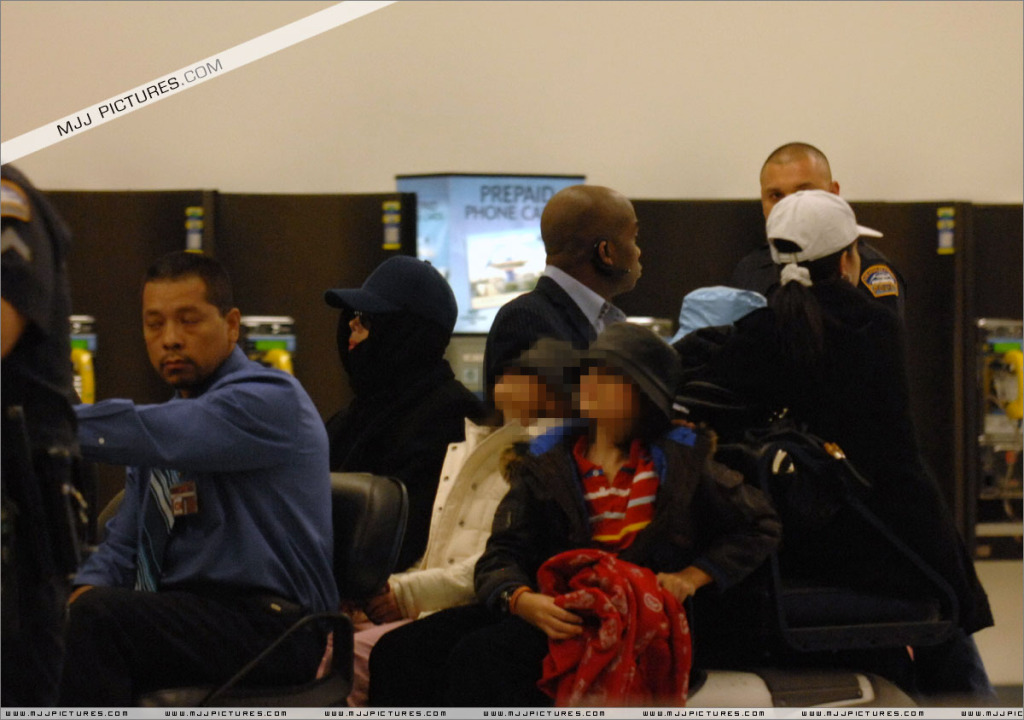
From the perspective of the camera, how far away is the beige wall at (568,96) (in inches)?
187

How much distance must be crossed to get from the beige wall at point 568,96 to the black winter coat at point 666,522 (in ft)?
9.65

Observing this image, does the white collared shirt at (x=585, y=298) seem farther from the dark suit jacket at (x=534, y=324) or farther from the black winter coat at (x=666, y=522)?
the black winter coat at (x=666, y=522)

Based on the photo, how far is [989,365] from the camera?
4555mm

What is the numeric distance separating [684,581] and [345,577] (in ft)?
2.22

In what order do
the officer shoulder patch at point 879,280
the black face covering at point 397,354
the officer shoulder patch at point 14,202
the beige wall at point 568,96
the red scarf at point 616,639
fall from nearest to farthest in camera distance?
the officer shoulder patch at point 14,202 < the red scarf at point 616,639 < the officer shoulder patch at point 879,280 < the black face covering at point 397,354 < the beige wall at point 568,96

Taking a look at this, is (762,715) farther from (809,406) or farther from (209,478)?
Result: (209,478)

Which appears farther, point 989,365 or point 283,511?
point 989,365

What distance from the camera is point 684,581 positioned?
201 cm

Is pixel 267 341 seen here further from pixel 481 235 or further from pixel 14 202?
pixel 14 202

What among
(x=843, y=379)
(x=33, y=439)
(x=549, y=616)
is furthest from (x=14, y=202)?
(x=843, y=379)

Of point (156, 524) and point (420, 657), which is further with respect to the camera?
point (420, 657)

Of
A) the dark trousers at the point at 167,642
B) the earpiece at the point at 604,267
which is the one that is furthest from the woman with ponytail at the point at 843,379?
the dark trousers at the point at 167,642

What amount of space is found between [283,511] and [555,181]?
2702 mm

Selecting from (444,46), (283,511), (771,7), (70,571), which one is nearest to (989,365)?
(771,7)
